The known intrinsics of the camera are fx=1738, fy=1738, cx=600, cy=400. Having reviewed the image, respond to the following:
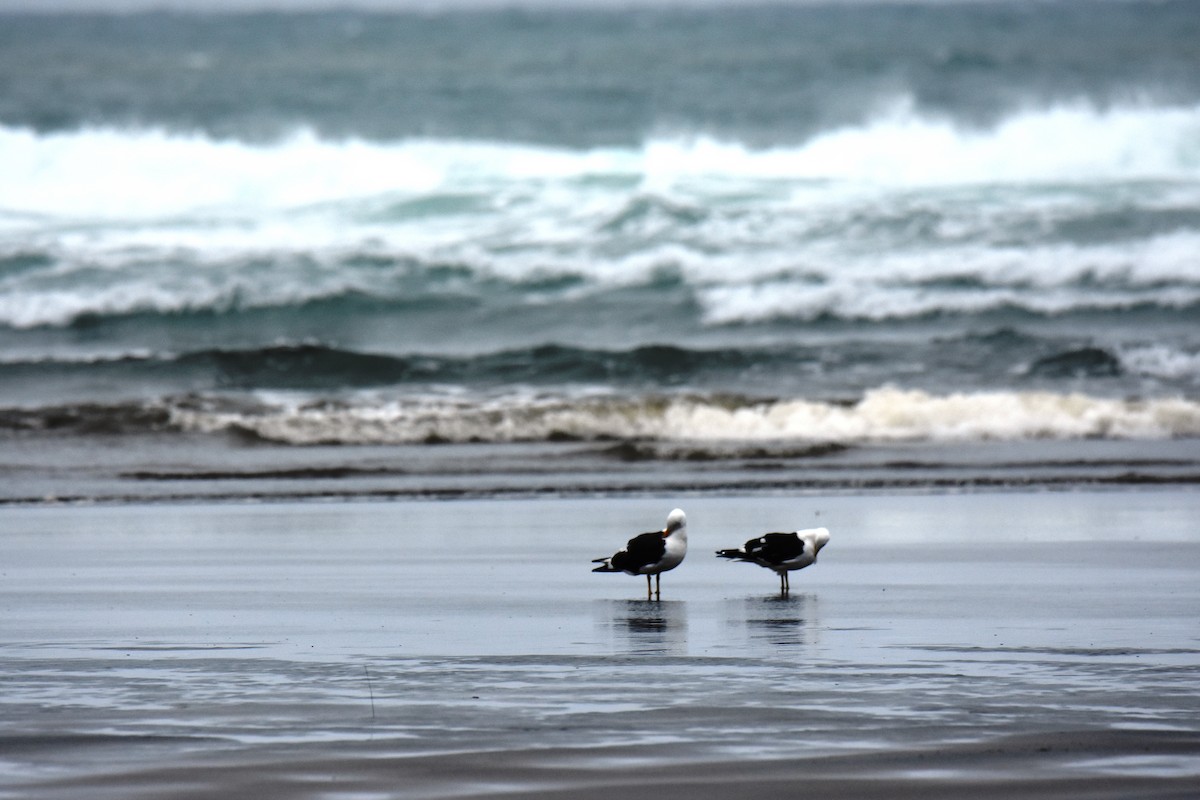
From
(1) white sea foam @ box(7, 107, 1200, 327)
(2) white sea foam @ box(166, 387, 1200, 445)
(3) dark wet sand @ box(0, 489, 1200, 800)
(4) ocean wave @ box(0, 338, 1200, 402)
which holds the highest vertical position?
(1) white sea foam @ box(7, 107, 1200, 327)

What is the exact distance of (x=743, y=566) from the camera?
25.3ft

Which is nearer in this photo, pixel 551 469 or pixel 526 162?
pixel 551 469

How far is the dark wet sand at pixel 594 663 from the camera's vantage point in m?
3.71

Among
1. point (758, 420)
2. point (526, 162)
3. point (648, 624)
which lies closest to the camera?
point (648, 624)

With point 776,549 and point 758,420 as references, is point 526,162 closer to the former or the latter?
point 758,420

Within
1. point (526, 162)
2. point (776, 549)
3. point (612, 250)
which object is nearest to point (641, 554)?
point (776, 549)

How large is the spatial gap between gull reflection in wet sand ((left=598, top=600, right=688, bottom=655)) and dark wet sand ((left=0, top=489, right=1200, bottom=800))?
22mm

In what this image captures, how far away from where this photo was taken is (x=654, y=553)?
6.46 metres

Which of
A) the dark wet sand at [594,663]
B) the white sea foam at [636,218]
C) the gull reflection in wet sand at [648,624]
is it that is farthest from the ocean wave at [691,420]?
the gull reflection in wet sand at [648,624]

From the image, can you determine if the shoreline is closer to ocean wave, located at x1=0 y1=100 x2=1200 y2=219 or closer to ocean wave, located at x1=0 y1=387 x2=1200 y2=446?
ocean wave, located at x1=0 y1=387 x2=1200 y2=446

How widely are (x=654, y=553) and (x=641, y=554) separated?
2.0 inches

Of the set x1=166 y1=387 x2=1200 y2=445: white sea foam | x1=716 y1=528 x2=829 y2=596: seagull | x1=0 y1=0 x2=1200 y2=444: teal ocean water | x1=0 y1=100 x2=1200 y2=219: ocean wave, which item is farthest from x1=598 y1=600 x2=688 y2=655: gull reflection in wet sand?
x1=0 y1=100 x2=1200 y2=219: ocean wave

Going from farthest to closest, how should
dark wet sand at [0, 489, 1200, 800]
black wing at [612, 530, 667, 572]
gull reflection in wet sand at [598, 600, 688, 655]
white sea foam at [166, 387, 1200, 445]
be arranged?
1. white sea foam at [166, 387, 1200, 445]
2. black wing at [612, 530, 667, 572]
3. gull reflection in wet sand at [598, 600, 688, 655]
4. dark wet sand at [0, 489, 1200, 800]

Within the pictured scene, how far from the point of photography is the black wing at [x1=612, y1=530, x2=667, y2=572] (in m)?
6.46
